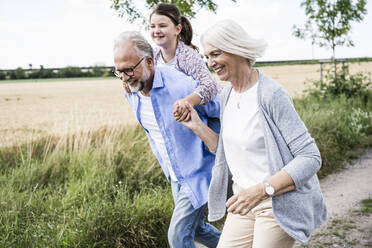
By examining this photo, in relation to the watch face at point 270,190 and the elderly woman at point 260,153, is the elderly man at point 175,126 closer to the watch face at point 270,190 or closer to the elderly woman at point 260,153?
the elderly woman at point 260,153

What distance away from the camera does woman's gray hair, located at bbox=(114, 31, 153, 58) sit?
102 inches

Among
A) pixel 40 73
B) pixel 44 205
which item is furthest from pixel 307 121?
pixel 40 73

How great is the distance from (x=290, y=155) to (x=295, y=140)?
Result: 0.10 metres

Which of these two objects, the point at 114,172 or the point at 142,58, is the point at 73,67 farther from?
the point at 142,58

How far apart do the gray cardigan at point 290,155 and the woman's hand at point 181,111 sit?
536mm

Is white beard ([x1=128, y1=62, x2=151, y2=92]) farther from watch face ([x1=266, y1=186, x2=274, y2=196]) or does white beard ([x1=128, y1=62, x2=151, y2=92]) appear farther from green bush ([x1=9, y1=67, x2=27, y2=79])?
green bush ([x1=9, y1=67, x2=27, y2=79])

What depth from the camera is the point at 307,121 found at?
7.43 meters

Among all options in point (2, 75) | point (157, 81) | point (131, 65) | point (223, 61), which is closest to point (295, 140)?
point (223, 61)

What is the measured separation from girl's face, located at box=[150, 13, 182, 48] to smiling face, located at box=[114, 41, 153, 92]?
79 centimetres

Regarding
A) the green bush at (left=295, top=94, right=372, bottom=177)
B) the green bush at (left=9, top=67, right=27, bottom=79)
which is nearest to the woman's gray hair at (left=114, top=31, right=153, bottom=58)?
the green bush at (left=295, top=94, right=372, bottom=177)

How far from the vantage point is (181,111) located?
244 centimetres

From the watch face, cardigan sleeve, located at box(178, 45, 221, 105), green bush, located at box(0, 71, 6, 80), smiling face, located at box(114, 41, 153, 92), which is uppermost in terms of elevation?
smiling face, located at box(114, 41, 153, 92)

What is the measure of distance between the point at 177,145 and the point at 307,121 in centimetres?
530

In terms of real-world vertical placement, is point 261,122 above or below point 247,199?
above
